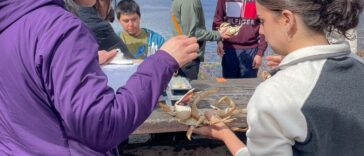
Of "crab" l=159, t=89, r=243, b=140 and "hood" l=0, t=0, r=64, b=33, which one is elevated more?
"hood" l=0, t=0, r=64, b=33

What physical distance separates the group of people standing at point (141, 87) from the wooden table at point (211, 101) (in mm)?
987

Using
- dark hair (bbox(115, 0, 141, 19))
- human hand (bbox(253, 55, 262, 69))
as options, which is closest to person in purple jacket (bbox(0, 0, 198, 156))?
dark hair (bbox(115, 0, 141, 19))

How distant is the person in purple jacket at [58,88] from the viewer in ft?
3.68

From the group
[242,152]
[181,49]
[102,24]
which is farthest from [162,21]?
[181,49]

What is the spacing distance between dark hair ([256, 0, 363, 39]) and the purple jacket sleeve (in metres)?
0.40

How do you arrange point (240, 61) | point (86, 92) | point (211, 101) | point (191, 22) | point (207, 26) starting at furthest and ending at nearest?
point (207, 26), point (240, 61), point (191, 22), point (211, 101), point (86, 92)

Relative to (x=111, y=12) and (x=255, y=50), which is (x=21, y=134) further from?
(x=255, y=50)

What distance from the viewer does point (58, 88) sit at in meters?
1.12

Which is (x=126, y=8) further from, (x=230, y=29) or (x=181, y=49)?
(x=181, y=49)

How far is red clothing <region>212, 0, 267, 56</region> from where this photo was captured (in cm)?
437

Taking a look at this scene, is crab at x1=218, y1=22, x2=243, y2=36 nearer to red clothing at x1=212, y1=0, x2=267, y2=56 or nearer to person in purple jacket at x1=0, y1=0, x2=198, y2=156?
red clothing at x1=212, y1=0, x2=267, y2=56

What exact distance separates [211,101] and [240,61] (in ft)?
6.48

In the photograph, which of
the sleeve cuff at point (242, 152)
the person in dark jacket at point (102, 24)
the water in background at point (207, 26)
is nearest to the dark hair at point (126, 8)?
the water in background at point (207, 26)

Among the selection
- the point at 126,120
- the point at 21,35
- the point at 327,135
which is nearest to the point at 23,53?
the point at 21,35
